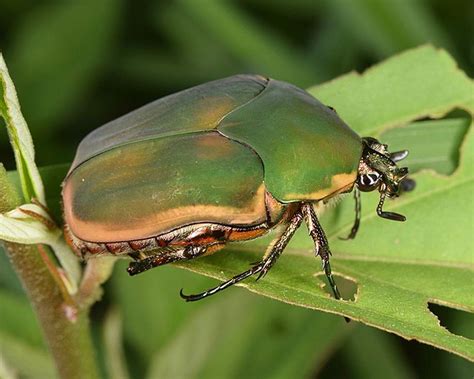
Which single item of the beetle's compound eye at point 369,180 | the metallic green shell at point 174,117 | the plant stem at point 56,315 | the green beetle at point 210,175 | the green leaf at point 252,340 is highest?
the metallic green shell at point 174,117

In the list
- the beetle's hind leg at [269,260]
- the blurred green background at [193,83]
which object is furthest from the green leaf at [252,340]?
the beetle's hind leg at [269,260]

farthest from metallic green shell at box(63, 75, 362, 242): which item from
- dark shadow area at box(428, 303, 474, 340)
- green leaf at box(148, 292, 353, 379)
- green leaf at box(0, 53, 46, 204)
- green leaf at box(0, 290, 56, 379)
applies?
dark shadow area at box(428, 303, 474, 340)

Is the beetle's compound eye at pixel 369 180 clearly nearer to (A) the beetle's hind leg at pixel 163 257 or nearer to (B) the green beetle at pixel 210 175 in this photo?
(B) the green beetle at pixel 210 175

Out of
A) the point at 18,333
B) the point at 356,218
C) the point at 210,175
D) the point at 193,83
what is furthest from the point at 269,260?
the point at 193,83

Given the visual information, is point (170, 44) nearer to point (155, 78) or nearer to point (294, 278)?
point (155, 78)

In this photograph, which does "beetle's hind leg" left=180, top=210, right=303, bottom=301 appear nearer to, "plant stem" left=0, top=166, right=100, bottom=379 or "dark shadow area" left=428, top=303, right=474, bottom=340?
"plant stem" left=0, top=166, right=100, bottom=379

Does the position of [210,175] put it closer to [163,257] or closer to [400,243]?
[163,257]
